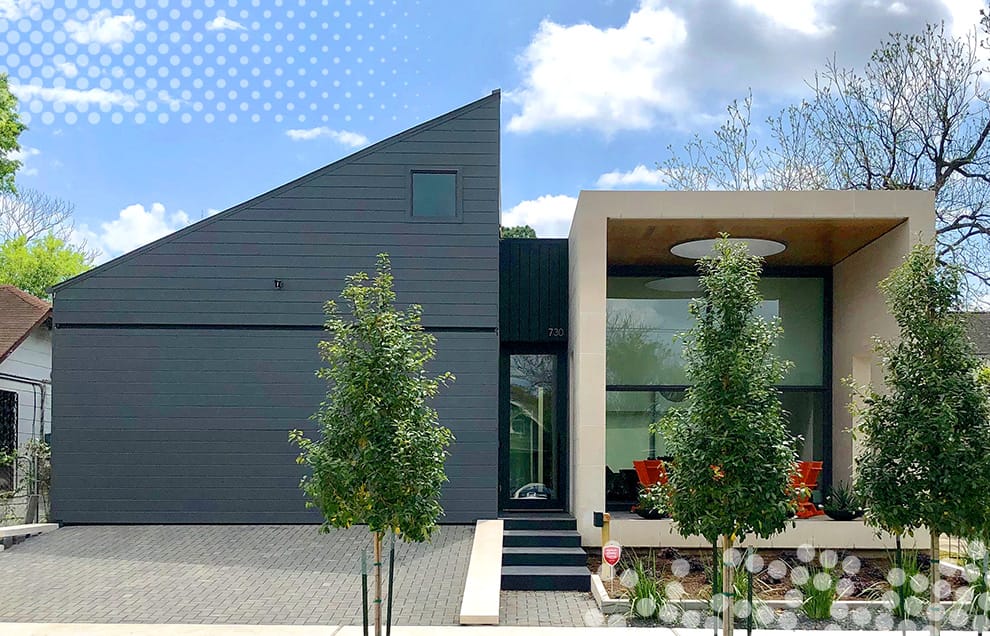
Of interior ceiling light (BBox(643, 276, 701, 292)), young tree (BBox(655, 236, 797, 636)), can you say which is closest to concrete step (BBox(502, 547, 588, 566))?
young tree (BBox(655, 236, 797, 636))

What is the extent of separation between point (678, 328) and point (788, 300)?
1.90 metres

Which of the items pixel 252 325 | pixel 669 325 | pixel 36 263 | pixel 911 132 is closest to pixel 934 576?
pixel 669 325

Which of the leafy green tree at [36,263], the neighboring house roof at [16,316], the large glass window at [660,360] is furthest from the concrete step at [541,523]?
the leafy green tree at [36,263]

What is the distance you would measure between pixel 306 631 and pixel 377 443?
6.50 ft

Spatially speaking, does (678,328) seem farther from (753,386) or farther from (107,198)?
(107,198)

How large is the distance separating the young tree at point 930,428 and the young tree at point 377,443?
356cm

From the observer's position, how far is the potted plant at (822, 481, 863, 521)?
1135 cm

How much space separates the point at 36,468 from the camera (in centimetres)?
1243

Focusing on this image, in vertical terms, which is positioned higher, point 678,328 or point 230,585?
point 678,328

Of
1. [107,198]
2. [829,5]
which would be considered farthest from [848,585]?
[107,198]

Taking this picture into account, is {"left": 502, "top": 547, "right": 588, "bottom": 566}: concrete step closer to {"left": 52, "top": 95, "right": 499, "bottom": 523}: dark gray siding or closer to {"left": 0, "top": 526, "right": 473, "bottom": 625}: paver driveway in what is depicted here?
{"left": 0, "top": 526, "right": 473, "bottom": 625}: paver driveway

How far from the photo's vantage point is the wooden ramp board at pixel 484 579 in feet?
24.1

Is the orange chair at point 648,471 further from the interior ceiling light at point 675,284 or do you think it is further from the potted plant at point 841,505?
the interior ceiling light at point 675,284

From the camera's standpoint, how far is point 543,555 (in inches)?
377
